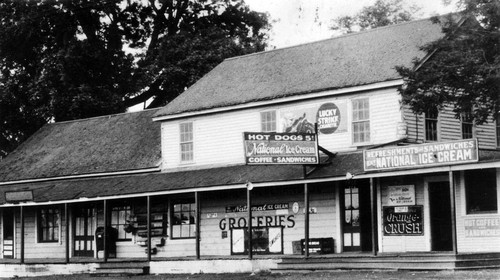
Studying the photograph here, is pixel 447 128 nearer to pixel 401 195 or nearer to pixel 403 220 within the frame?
pixel 401 195

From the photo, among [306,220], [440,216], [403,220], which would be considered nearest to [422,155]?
[440,216]

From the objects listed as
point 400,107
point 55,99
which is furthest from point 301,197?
point 55,99

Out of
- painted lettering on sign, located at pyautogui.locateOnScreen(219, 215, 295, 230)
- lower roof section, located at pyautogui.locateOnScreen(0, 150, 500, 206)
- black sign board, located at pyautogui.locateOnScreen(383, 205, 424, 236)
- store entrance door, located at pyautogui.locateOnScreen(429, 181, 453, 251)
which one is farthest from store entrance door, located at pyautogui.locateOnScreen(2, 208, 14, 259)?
store entrance door, located at pyautogui.locateOnScreen(429, 181, 453, 251)

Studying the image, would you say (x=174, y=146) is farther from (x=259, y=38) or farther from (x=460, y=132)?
(x=259, y=38)

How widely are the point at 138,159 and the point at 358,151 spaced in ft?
35.4

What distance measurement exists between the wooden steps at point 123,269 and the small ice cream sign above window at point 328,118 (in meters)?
7.79

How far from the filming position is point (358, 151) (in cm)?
2784

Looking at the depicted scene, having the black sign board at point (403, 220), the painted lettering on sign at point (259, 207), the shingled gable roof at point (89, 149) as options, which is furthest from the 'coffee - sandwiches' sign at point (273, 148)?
the shingled gable roof at point (89, 149)

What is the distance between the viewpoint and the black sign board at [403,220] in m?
26.0

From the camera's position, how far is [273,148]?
2611 cm

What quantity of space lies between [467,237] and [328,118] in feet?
20.8

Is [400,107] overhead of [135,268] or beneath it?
overhead

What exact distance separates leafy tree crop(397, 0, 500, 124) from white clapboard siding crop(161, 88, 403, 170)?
4.18ft

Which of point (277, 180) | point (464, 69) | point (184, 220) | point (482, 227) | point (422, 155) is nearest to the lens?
point (422, 155)
